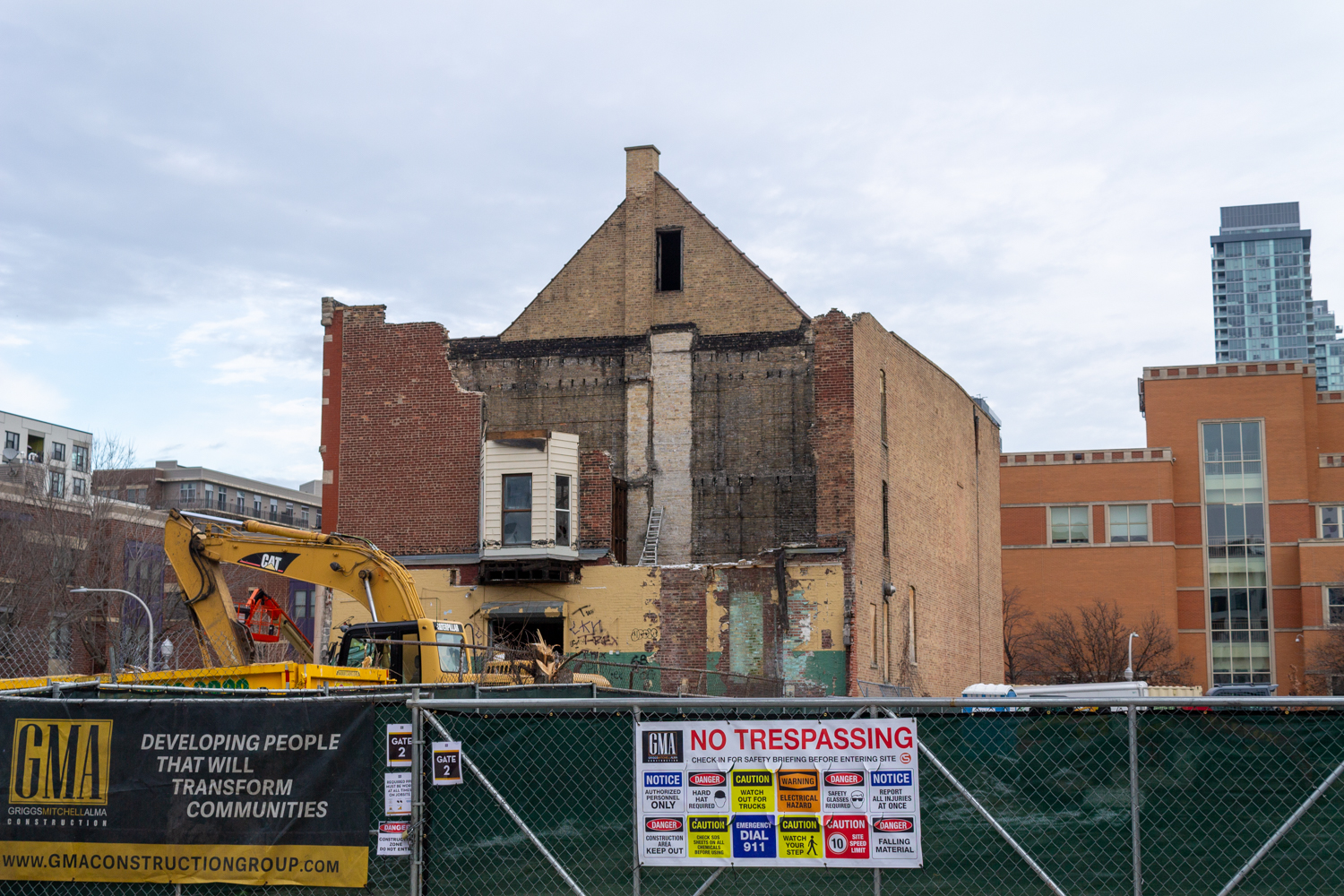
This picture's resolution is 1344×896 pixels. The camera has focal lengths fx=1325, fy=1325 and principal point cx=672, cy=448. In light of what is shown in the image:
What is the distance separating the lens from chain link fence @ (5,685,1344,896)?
27.7 ft

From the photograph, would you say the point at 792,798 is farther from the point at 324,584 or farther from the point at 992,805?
the point at 324,584

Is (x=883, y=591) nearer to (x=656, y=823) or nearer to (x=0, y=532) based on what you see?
(x=656, y=823)

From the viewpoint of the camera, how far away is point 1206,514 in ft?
278

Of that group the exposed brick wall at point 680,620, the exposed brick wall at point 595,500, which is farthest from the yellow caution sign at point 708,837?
the exposed brick wall at point 595,500

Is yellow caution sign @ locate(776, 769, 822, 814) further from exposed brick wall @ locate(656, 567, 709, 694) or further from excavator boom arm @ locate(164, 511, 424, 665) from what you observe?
exposed brick wall @ locate(656, 567, 709, 694)

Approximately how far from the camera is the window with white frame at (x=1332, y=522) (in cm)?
8350

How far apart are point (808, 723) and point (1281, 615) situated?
276 ft

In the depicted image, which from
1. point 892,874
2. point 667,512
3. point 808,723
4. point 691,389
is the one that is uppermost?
point 691,389

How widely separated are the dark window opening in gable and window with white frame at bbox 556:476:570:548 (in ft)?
23.0

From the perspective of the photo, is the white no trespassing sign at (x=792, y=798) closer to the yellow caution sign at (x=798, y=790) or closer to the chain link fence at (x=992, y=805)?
the yellow caution sign at (x=798, y=790)

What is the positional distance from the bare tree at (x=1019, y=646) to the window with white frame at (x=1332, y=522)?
20.5m

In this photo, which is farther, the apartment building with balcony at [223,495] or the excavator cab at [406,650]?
the apartment building with balcony at [223,495]

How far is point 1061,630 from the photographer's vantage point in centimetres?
7612

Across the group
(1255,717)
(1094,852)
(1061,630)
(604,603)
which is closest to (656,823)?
(1094,852)
